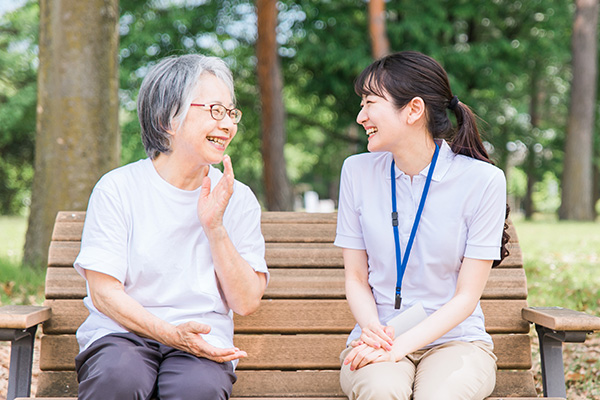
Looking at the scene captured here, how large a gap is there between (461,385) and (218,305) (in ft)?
3.21

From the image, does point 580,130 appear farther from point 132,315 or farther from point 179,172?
point 132,315

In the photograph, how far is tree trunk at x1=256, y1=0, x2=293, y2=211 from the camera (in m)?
12.9

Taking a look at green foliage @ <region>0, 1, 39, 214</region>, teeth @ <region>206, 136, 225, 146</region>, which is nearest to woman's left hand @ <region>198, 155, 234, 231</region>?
teeth @ <region>206, 136, 225, 146</region>

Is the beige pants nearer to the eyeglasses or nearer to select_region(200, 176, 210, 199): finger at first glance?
select_region(200, 176, 210, 199): finger

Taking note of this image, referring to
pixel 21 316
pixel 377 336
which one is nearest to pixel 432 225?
pixel 377 336

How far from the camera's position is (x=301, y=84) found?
1764 cm

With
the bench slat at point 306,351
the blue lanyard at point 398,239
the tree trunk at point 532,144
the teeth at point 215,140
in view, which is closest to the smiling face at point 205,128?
the teeth at point 215,140

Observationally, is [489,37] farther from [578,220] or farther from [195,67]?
[195,67]

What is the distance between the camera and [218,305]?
268 cm

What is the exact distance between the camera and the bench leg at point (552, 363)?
2730mm

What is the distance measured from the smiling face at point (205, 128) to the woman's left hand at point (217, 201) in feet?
0.28

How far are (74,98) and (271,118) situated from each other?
24.5 ft

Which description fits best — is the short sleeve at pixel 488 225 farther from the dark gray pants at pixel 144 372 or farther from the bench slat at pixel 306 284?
the dark gray pants at pixel 144 372

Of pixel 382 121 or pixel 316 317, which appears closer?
pixel 382 121
